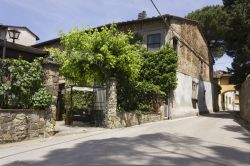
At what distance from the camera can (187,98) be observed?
2802 cm

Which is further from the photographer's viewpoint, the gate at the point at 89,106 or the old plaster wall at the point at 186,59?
the old plaster wall at the point at 186,59

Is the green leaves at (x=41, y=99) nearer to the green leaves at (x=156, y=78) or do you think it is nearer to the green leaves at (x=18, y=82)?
the green leaves at (x=18, y=82)

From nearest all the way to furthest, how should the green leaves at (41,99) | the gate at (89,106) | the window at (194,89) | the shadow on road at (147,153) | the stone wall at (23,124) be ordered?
1. the shadow on road at (147,153)
2. the stone wall at (23,124)
3. the green leaves at (41,99)
4. the gate at (89,106)
5. the window at (194,89)

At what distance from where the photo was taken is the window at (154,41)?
25.3 metres

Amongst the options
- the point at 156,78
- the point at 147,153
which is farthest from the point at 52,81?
the point at 156,78

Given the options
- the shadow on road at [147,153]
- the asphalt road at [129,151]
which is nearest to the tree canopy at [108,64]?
the asphalt road at [129,151]

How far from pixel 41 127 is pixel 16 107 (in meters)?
1.21

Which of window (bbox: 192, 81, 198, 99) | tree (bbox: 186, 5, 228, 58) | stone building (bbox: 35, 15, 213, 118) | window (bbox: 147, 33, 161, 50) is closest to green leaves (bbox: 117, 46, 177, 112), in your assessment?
window (bbox: 147, 33, 161, 50)

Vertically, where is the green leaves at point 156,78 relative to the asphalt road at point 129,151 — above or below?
above

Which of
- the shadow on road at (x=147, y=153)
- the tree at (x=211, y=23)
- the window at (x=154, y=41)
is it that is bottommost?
the shadow on road at (x=147, y=153)

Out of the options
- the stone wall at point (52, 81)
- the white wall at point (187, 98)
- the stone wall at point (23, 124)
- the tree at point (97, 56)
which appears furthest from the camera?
the white wall at point (187, 98)

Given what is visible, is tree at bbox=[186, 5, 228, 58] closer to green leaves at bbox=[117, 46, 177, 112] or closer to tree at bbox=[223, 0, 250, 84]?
tree at bbox=[223, 0, 250, 84]

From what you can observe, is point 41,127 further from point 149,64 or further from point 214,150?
point 149,64

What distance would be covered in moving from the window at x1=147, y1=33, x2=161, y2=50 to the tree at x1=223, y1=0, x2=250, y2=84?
20.5 feet
